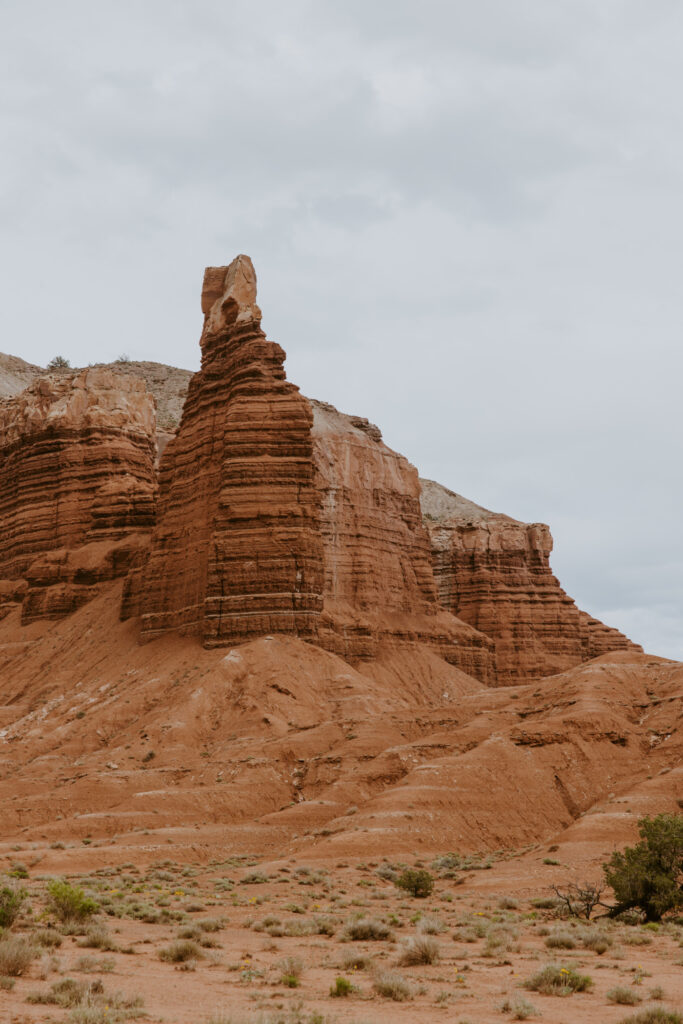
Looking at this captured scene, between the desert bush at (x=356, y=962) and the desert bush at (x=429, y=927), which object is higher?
the desert bush at (x=429, y=927)

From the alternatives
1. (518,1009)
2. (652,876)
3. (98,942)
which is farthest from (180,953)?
(652,876)

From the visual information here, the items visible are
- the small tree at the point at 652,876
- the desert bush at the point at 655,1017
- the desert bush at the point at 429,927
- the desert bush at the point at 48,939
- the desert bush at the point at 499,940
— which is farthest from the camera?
the small tree at the point at 652,876

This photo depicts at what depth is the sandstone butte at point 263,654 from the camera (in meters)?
40.1

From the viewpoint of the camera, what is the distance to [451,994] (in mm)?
15734

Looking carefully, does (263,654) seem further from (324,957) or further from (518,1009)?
(518,1009)

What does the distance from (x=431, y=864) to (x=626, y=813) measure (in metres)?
6.55

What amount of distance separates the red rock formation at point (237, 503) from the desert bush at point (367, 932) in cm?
3492

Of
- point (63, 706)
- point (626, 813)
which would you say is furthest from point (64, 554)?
point (626, 813)

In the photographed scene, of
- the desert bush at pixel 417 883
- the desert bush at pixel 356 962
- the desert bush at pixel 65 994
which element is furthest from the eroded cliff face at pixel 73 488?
the desert bush at pixel 65 994

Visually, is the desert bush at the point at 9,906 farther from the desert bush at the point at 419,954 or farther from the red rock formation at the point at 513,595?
the red rock formation at the point at 513,595

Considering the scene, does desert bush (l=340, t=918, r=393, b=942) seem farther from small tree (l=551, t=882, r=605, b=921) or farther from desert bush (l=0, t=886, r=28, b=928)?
desert bush (l=0, t=886, r=28, b=928)

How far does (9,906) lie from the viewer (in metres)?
20.3

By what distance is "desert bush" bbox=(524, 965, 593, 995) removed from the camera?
16.1 metres

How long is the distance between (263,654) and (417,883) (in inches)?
991
